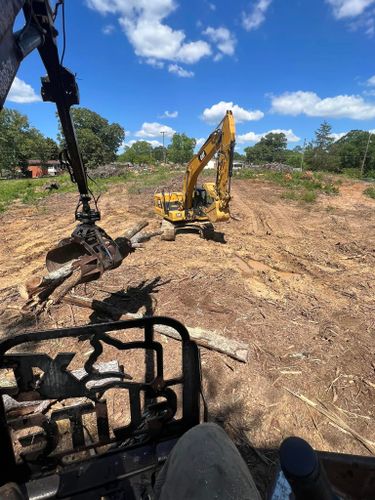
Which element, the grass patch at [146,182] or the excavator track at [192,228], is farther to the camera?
the grass patch at [146,182]

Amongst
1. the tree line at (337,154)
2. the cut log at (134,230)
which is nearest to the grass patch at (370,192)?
the cut log at (134,230)

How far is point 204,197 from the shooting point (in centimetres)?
1100

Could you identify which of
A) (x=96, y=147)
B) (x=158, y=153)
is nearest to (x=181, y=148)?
(x=158, y=153)

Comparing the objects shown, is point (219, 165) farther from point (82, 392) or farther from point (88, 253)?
point (82, 392)

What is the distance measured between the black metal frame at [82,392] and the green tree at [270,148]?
121 meters

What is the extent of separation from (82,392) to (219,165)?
27.6ft

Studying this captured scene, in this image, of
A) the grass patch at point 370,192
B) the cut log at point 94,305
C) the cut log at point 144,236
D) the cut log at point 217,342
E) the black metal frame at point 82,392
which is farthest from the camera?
the grass patch at point 370,192

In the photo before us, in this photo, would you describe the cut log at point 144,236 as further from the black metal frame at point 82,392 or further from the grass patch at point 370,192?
the grass patch at point 370,192

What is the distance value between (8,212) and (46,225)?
416cm

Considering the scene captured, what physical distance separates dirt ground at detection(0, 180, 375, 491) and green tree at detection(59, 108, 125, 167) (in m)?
60.1

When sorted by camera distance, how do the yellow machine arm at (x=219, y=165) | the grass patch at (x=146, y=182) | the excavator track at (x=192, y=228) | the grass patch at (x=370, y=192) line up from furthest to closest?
the grass patch at (x=146, y=182) → the grass patch at (x=370, y=192) → the excavator track at (x=192, y=228) → the yellow machine arm at (x=219, y=165)

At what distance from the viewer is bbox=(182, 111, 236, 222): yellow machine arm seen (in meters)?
8.79

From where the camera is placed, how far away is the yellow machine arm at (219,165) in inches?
346

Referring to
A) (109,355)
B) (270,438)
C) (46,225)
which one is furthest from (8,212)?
(270,438)
